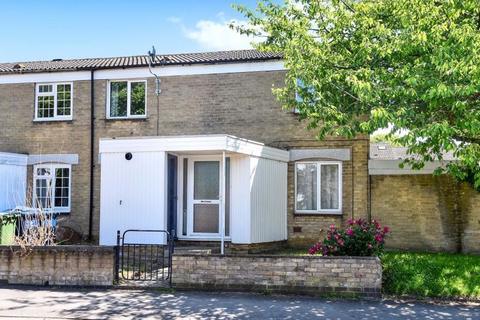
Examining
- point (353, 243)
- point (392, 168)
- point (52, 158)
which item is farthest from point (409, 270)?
point (52, 158)

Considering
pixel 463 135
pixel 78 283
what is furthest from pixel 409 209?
pixel 78 283

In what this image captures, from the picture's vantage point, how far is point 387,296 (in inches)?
447

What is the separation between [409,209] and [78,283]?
10.5 m

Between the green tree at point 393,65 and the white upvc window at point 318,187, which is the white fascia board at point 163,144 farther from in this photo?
the white upvc window at point 318,187

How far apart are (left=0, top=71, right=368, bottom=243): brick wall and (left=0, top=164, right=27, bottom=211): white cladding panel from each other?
3.39 feet

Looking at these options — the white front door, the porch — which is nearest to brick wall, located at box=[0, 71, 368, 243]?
the porch

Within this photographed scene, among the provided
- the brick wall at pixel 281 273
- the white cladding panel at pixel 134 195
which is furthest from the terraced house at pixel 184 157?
the brick wall at pixel 281 273

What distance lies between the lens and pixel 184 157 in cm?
1705

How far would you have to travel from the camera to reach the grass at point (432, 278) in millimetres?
11461

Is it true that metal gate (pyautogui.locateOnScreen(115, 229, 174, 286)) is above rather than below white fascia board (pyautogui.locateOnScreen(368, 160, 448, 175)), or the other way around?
below

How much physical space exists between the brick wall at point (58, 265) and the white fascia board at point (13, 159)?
23.4 feet

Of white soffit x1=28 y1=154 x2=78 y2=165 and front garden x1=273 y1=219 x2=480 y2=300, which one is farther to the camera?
white soffit x1=28 y1=154 x2=78 y2=165

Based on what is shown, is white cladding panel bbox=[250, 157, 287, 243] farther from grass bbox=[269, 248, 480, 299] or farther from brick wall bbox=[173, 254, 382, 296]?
brick wall bbox=[173, 254, 382, 296]

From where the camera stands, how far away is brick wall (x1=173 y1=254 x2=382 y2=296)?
1123cm
